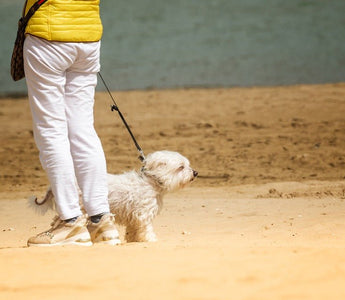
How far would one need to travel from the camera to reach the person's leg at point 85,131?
5203mm

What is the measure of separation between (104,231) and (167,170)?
1.41 m

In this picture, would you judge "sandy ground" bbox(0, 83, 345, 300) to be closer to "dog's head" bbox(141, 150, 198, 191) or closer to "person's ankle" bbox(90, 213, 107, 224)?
"person's ankle" bbox(90, 213, 107, 224)

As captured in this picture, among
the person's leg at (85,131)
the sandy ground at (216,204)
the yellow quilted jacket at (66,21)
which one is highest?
the yellow quilted jacket at (66,21)

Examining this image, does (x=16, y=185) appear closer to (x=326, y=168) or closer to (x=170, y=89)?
(x=326, y=168)

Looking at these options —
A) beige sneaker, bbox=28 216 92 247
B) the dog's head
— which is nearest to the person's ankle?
beige sneaker, bbox=28 216 92 247

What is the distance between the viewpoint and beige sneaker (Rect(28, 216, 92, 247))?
5.14m

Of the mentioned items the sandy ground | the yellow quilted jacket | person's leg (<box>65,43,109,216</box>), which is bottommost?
the sandy ground

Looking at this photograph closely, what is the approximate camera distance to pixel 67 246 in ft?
16.6

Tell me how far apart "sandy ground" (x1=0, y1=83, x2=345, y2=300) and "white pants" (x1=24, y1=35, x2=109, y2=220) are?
0.48 m

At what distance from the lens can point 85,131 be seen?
17.3 feet

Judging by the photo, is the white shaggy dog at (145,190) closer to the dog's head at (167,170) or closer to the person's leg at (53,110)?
the dog's head at (167,170)

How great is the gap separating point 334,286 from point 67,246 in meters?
1.86

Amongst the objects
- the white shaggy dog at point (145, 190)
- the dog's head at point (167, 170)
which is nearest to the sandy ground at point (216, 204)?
the white shaggy dog at point (145, 190)

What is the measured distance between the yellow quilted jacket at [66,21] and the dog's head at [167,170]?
5.76 feet
